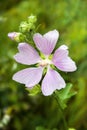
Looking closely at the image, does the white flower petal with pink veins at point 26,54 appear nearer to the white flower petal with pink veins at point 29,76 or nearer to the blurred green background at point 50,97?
the white flower petal with pink veins at point 29,76

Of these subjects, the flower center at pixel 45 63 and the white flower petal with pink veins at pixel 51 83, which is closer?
the white flower petal with pink veins at pixel 51 83

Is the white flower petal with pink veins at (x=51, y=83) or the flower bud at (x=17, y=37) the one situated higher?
the flower bud at (x=17, y=37)

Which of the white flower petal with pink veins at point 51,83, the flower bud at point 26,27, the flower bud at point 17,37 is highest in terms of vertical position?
the flower bud at point 26,27

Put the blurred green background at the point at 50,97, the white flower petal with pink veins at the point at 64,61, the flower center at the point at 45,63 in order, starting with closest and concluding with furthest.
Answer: the white flower petal with pink veins at the point at 64,61
the flower center at the point at 45,63
the blurred green background at the point at 50,97

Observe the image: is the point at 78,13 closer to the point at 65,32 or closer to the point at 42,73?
the point at 65,32

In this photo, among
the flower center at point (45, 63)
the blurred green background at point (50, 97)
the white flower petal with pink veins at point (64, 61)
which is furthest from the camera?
the blurred green background at point (50, 97)

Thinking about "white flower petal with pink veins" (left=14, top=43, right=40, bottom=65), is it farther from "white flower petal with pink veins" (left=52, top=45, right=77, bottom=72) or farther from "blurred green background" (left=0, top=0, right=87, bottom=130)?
"blurred green background" (left=0, top=0, right=87, bottom=130)

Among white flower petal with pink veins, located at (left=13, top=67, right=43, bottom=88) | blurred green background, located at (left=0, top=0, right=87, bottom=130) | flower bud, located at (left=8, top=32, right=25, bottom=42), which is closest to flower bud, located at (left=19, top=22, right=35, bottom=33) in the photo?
flower bud, located at (left=8, top=32, right=25, bottom=42)

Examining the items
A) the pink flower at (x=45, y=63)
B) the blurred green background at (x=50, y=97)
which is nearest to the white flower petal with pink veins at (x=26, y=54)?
the pink flower at (x=45, y=63)
